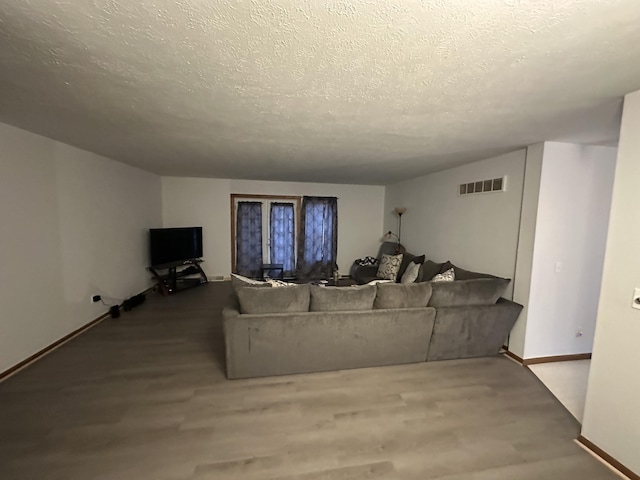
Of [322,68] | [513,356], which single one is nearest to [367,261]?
[513,356]

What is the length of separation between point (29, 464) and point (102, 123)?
240cm

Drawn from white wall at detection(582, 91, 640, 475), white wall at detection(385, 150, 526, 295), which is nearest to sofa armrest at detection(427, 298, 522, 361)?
white wall at detection(385, 150, 526, 295)

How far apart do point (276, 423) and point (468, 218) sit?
11.0 feet

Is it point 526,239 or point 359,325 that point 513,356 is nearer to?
point 526,239

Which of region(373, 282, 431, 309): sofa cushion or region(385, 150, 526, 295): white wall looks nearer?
region(373, 282, 431, 309): sofa cushion

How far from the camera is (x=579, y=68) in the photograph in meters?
1.31

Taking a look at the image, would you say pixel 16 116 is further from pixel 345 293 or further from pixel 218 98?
pixel 345 293

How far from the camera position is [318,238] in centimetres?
629

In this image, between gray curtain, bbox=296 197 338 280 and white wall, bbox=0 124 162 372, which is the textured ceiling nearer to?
white wall, bbox=0 124 162 372

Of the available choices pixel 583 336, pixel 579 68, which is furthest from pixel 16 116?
pixel 583 336

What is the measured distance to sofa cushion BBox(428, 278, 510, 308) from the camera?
285 cm

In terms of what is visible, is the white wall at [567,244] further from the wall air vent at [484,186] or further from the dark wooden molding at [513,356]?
the wall air vent at [484,186]

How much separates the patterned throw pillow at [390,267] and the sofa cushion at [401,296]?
2.03 m

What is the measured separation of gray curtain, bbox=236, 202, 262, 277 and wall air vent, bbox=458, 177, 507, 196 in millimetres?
4024
